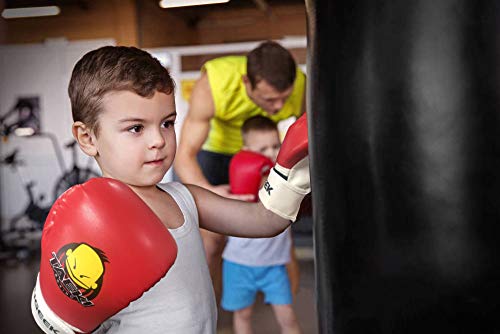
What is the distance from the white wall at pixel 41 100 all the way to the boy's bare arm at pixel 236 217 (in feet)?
16.5

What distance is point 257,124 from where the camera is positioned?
2.10 metres

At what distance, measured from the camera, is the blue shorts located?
2100 mm

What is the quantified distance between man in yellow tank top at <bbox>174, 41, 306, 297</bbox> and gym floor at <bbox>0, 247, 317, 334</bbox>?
343 mm

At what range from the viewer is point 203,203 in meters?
1.02

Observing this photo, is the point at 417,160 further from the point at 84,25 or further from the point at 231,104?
the point at 84,25

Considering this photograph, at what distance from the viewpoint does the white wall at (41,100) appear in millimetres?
6016

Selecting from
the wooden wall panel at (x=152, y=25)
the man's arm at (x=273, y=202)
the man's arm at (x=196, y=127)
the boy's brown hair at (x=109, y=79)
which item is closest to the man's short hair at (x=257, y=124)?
the man's arm at (x=196, y=127)

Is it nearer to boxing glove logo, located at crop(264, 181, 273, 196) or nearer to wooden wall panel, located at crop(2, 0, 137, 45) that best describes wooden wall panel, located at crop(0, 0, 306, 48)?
wooden wall panel, located at crop(2, 0, 137, 45)

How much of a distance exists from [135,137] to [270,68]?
1.12m

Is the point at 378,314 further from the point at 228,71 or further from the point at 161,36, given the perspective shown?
the point at 161,36

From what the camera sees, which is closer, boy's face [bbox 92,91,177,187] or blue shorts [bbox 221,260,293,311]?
boy's face [bbox 92,91,177,187]

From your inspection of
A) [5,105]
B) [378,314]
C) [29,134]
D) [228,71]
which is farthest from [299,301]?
[5,105]

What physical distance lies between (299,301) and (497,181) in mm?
2442

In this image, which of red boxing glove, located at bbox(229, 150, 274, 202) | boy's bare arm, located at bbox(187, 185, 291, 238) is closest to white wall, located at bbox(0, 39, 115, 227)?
red boxing glove, located at bbox(229, 150, 274, 202)
